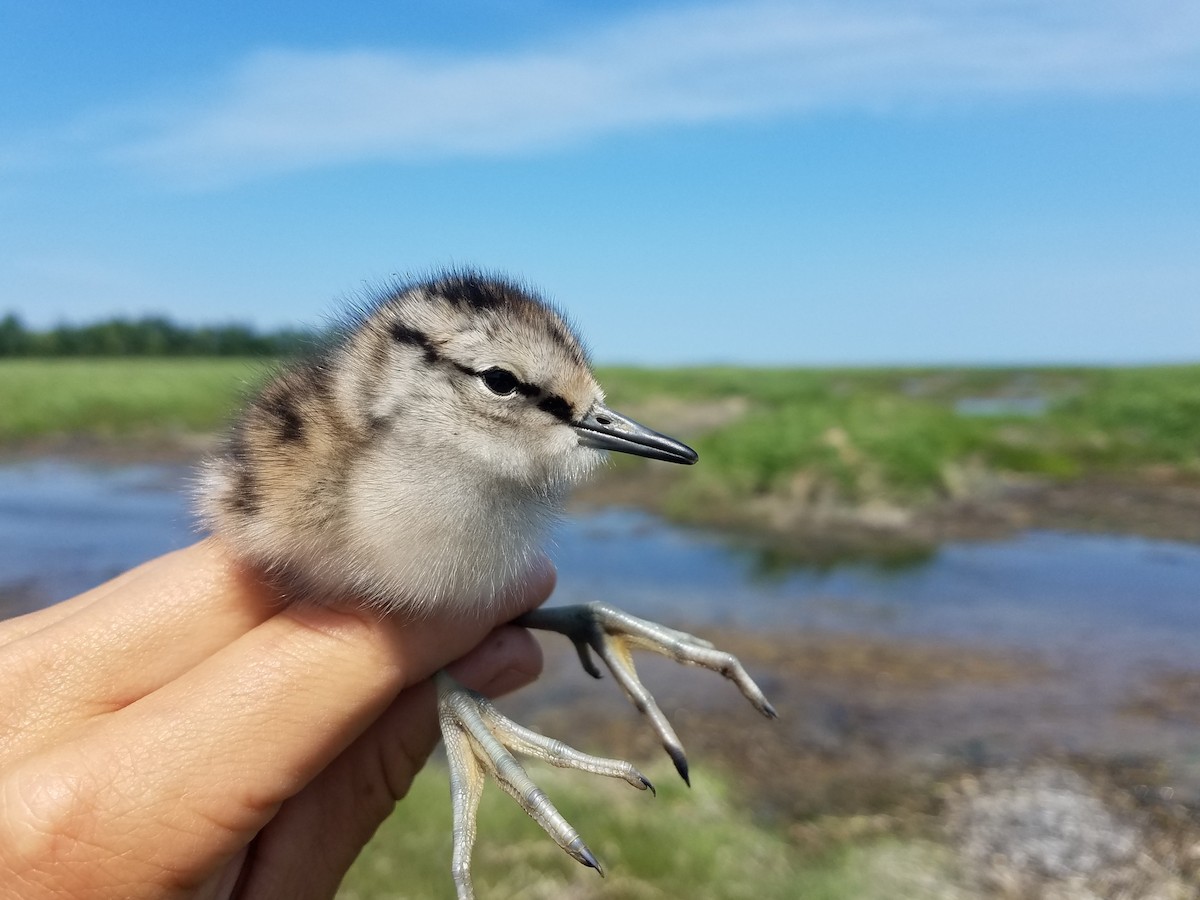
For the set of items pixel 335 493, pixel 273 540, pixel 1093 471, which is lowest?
pixel 1093 471

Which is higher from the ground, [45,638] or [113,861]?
[45,638]

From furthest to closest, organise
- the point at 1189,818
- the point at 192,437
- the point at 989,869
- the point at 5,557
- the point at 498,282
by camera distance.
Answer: the point at 192,437 → the point at 5,557 → the point at 1189,818 → the point at 989,869 → the point at 498,282

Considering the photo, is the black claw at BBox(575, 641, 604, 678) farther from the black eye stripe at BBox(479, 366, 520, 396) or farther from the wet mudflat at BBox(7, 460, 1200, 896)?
the black eye stripe at BBox(479, 366, 520, 396)

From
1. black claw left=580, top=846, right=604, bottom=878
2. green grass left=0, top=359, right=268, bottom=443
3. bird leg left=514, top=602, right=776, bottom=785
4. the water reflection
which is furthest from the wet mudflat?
green grass left=0, top=359, right=268, bottom=443

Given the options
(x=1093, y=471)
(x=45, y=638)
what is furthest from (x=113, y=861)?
(x=1093, y=471)

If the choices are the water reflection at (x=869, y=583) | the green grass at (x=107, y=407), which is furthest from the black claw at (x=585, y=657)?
the green grass at (x=107, y=407)

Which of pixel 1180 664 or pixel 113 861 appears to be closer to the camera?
pixel 113 861

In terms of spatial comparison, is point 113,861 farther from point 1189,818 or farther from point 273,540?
point 1189,818
